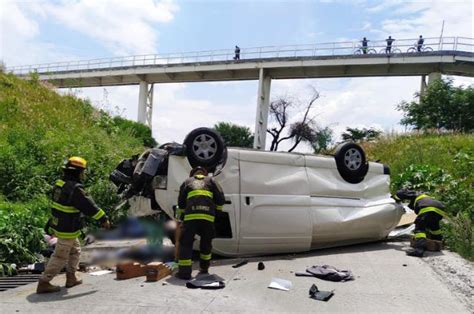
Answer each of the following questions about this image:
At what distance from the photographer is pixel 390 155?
50.4ft

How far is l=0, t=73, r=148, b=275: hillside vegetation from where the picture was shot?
20.9 ft

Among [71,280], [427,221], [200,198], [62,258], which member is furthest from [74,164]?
[427,221]

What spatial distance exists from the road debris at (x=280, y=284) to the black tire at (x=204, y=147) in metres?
1.85

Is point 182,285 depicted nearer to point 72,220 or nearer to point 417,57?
point 72,220

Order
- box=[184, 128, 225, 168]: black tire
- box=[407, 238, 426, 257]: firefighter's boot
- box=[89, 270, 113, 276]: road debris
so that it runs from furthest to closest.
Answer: box=[407, 238, 426, 257]: firefighter's boot
box=[184, 128, 225, 168]: black tire
box=[89, 270, 113, 276]: road debris

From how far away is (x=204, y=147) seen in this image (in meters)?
6.10

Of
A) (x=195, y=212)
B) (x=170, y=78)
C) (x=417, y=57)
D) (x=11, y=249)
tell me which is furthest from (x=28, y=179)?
(x=170, y=78)

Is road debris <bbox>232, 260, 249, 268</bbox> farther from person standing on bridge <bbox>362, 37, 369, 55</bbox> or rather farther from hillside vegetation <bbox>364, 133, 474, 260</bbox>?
person standing on bridge <bbox>362, 37, 369, 55</bbox>

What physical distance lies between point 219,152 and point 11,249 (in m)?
3.10

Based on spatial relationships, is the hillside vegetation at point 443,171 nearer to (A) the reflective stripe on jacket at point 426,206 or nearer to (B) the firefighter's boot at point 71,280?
(A) the reflective stripe on jacket at point 426,206

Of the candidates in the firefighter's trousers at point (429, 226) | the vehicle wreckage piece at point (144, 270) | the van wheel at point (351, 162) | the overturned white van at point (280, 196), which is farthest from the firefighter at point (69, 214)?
the firefighter's trousers at point (429, 226)

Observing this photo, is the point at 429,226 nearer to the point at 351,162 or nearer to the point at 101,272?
the point at 351,162

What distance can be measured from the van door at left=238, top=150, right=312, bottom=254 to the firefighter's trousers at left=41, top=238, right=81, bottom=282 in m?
2.21

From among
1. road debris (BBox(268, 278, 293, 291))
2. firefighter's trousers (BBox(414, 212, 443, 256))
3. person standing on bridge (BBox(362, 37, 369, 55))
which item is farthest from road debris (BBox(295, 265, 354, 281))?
person standing on bridge (BBox(362, 37, 369, 55))
